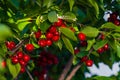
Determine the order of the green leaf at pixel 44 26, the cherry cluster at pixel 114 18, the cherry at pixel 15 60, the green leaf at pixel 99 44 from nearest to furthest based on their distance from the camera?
1. the green leaf at pixel 44 26
2. the cherry at pixel 15 60
3. the green leaf at pixel 99 44
4. the cherry cluster at pixel 114 18

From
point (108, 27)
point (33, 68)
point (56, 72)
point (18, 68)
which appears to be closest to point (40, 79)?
point (33, 68)

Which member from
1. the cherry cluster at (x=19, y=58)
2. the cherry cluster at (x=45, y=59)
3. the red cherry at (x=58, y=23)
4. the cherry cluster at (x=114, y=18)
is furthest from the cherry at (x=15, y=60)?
the cherry cluster at (x=114, y=18)

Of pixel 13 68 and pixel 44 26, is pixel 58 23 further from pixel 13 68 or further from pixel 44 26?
pixel 13 68

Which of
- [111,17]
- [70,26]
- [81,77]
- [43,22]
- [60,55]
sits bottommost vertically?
[81,77]

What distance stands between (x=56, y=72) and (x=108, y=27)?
162 cm

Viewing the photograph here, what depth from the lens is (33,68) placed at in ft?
8.89

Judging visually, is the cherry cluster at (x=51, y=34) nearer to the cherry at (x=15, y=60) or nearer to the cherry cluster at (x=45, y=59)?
the cherry at (x=15, y=60)

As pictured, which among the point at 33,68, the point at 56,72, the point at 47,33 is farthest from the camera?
the point at 56,72

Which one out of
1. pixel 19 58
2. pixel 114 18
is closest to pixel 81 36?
pixel 19 58

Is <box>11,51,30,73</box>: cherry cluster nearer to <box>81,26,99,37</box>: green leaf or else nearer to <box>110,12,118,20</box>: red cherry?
<box>81,26,99,37</box>: green leaf

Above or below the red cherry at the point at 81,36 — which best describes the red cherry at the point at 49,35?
above

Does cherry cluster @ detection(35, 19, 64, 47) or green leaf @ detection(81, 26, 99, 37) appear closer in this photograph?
cherry cluster @ detection(35, 19, 64, 47)

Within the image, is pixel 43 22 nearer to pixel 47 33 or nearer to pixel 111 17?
pixel 47 33

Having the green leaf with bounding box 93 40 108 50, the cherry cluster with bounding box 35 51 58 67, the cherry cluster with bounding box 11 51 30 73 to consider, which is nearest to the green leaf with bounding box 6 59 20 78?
the cherry cluster with bounding box 11 51 30 73
